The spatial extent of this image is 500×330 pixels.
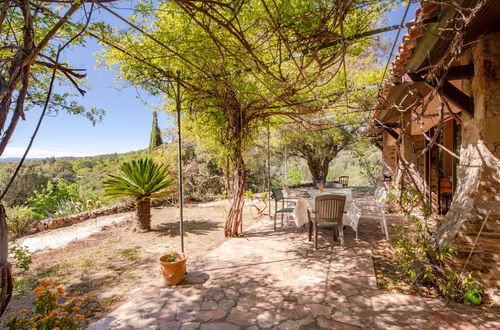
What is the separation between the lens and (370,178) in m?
13.6

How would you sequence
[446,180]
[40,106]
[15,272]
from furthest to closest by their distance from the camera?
[446,180]
[15,272]
[40,106]

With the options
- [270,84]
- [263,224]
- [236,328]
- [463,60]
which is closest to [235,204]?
[263,224]

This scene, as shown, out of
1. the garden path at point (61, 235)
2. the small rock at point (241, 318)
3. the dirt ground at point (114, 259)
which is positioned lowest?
the garden path at point (61, 235)

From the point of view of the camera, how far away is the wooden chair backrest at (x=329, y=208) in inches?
160

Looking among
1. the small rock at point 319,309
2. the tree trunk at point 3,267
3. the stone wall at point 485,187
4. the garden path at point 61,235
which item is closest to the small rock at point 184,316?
the small rock at point 319,309

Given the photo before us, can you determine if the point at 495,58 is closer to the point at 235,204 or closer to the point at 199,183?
the point at 235,204

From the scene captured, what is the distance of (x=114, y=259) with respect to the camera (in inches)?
162

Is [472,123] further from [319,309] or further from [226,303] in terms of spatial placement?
[226,303]

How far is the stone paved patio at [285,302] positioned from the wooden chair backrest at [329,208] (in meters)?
0.59

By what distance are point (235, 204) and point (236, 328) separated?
279 centimetres

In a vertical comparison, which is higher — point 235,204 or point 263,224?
point 235,204

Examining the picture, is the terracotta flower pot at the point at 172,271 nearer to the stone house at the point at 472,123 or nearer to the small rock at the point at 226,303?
the small rock at the point at 226,303

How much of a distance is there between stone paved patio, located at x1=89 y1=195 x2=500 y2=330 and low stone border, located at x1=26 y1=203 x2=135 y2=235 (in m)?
5.71

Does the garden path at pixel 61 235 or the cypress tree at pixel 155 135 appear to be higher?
the cypress tree at pixel 155 135
